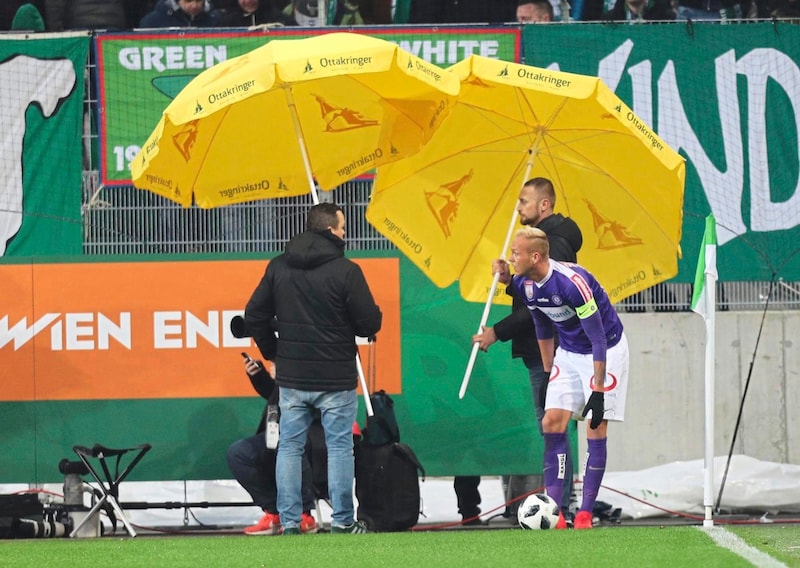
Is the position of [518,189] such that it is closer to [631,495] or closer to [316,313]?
[316,313]

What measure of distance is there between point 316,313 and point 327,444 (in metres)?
0.83

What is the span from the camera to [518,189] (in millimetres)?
9961

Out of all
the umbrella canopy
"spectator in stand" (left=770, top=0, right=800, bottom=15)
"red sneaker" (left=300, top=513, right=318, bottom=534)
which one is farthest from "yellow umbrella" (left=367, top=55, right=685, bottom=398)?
"spectator in stand" (left=770, top=0, right=800, bottom=15)

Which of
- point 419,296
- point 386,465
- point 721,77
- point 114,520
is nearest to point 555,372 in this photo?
point 386,465

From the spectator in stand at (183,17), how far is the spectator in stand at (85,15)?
0.24m

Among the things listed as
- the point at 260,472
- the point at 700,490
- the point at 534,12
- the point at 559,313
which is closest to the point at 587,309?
the point at 559,313

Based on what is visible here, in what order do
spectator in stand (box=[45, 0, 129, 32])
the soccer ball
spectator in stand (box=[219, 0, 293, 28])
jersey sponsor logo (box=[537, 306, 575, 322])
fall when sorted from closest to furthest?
jersey sponsor logo (box=[537, 306, 575, 322]) < the soccer ball < spectator in stand (box=[45, 0, 129, 32]) < spectator in stand (box=[219, 0, 293, 28])

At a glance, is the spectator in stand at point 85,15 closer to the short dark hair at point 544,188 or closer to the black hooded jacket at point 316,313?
the black hooded jacket at point 316,313

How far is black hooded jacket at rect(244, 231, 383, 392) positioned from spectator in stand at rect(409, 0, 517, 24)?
12.1 ft

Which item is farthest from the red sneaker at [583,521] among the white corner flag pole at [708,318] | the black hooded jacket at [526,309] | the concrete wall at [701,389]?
the concrete wall at [701,389]

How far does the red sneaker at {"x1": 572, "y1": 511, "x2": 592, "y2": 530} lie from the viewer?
8.46 metres

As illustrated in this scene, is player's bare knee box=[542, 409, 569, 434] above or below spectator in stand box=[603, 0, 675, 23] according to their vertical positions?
below

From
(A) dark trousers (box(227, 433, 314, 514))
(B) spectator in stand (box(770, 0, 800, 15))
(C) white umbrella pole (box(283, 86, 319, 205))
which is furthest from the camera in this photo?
(B) spectator in stand (box(770, 0, 800, 15))

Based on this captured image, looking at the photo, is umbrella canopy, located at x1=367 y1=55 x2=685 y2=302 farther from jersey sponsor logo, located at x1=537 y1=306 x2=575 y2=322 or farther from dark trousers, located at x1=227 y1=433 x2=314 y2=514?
dark trousers, located at x1=227 y1=433 x2=314 y2=514
